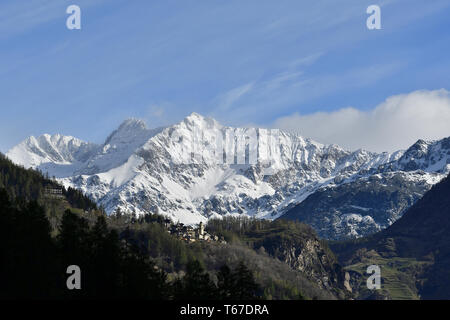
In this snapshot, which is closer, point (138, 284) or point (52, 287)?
point (52, 287)

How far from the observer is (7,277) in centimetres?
13812
